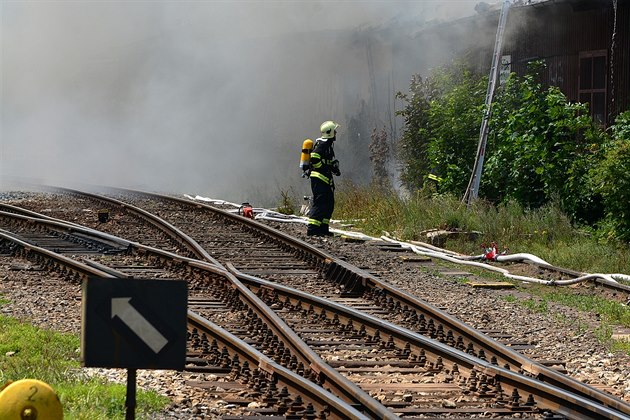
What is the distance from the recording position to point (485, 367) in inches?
324

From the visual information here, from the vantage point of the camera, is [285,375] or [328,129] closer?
[285,375]

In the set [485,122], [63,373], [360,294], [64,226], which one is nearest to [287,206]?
[485,122]

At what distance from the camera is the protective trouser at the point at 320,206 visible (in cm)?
1688

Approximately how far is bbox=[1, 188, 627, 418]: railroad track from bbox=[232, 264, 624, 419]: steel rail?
0.7 inches

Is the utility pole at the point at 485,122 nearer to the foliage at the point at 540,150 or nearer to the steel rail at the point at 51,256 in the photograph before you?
the foliage at the point at 540,150

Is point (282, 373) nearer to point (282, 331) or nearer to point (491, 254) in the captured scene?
point (282, 331)

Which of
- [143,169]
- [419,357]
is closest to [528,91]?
[419,357]

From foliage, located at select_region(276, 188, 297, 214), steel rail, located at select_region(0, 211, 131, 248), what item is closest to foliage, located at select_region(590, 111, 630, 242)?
steel rail, located at select_region(0, 211, 131, 248)

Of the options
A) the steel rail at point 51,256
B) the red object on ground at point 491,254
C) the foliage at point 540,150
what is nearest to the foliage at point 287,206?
the foliage at point 540,150

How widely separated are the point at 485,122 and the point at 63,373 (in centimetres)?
1314

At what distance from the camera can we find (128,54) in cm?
3512

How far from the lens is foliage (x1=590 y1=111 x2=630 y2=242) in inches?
617

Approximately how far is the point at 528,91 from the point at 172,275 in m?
8.29

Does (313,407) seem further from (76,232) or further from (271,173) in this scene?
(271,173)
